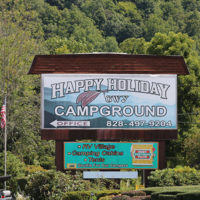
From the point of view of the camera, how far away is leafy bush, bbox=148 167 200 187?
3666 centimetres

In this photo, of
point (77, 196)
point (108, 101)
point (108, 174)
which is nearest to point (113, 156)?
point (108, 174)

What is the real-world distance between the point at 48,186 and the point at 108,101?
7.59 m

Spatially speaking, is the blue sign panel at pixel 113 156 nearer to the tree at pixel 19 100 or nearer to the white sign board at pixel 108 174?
the white sign board at pixel 108 174

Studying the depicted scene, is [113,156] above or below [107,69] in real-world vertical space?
below

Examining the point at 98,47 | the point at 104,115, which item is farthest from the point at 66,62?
the point at 98,47

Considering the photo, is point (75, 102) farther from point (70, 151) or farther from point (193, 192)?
point (193, 192)

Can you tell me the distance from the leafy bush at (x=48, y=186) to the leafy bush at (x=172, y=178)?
198 inches

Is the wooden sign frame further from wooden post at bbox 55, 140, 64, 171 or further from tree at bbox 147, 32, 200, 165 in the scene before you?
tree at bbox 147, 32, 200, 165

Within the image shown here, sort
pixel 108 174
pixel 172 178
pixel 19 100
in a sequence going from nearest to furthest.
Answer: pixel 172 178 < pixel 108 174 < pixel 19 100

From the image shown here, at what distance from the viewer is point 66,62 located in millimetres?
39062

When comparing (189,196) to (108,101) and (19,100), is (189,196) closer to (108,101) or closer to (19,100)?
(108,101)

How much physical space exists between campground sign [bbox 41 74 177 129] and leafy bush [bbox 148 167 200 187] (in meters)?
2.82

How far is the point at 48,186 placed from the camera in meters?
33.0

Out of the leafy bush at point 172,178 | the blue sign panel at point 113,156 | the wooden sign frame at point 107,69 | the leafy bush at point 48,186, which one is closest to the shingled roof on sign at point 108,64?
the wooden sign frame at point 107,69
